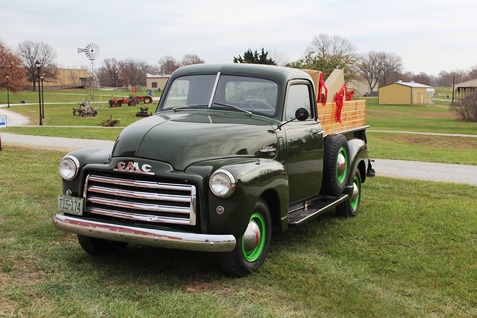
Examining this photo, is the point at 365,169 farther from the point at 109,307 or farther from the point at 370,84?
the point at 370,84

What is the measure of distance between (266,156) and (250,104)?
0.75m

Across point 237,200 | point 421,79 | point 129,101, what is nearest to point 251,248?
point 237,200

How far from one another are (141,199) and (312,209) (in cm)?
235

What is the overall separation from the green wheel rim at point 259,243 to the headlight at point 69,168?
1.68 m

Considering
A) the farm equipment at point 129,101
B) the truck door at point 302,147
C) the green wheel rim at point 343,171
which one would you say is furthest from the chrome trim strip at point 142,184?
the farm equipment at point 129,101

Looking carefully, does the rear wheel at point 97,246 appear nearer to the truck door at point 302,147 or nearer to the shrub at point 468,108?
the truck door at point 302,147

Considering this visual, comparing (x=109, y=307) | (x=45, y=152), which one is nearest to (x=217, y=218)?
(x=109, y=307)

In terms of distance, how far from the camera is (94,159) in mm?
4949

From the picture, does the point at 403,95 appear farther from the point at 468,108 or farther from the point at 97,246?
the point at 97,246

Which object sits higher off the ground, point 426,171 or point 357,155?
point 357,155

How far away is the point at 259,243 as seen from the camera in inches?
196

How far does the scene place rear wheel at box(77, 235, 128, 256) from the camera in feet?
16.9

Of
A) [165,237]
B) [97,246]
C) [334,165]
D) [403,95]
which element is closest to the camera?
[165,237]

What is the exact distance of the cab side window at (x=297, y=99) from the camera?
5.97 m
